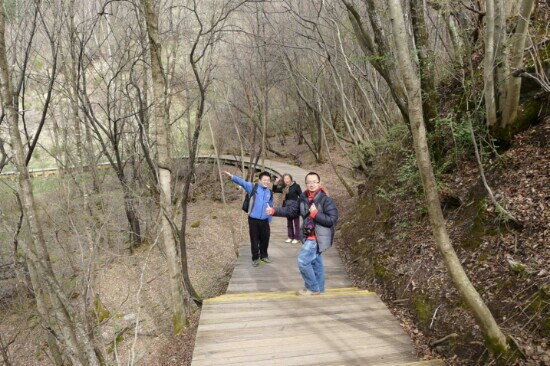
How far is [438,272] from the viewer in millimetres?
4449

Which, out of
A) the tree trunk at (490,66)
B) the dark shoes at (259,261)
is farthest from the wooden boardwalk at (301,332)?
the tree trunk at (490,66)

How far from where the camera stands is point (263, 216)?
634cm

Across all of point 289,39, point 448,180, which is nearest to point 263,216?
point 448,180

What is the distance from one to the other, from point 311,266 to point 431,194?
233 cm

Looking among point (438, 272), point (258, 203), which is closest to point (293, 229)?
point (258, 203)

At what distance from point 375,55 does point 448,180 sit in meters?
2.44

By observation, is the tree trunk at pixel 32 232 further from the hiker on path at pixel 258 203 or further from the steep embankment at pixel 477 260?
the steep embankment at pixel 477 260

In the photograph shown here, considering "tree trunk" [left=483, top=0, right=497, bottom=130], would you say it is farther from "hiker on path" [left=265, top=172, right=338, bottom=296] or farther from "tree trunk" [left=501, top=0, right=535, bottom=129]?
"hiker on path" [left=265, top=172, right=338, bottom=296]

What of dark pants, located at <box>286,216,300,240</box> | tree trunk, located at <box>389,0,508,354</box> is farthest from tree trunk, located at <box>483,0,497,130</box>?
dark pants, located at <box>286,216,300,240</box>

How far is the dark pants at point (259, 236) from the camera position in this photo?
6.39 meters

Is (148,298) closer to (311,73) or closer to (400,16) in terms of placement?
(400,16)

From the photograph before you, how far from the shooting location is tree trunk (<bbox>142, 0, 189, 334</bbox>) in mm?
4918

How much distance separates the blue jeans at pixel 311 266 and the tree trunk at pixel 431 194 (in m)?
2.01

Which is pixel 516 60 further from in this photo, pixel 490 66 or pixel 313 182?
pixel 313 182
